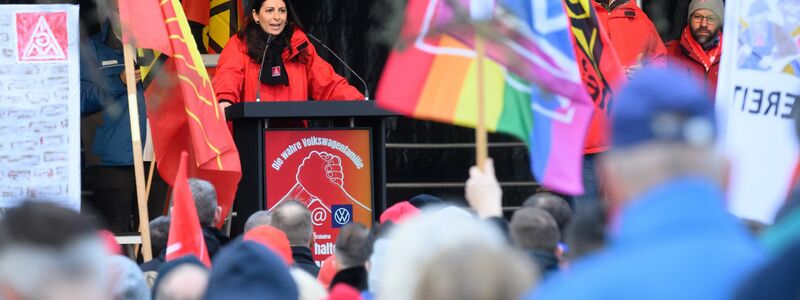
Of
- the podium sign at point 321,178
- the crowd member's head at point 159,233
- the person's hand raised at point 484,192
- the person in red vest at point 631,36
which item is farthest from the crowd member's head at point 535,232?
the person in red vest at point 631,36

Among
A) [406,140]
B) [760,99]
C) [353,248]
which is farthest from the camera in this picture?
[406,140]

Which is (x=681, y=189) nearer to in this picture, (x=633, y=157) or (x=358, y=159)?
(x=633, y=157)

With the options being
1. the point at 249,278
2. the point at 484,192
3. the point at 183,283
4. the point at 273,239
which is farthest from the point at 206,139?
Result: the point at 249,278

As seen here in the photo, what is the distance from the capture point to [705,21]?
9.39m

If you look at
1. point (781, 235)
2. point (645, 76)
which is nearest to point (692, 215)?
point (645, 76)

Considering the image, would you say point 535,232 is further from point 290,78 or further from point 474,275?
point 290,78

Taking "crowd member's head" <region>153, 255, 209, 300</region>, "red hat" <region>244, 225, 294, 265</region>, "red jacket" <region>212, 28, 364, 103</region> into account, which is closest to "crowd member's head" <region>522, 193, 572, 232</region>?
"red hat" <region>244, 225, 294, 265</region>

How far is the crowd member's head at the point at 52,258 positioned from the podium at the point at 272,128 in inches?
229

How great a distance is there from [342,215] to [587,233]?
17.7 feet

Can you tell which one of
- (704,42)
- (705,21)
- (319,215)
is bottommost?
(319,215)

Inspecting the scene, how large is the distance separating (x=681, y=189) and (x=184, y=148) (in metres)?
6.16

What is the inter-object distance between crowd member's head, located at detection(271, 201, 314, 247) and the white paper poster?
66.9 inches

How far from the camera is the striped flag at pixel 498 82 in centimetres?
508

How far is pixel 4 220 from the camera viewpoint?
2834 millimetres
